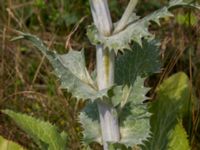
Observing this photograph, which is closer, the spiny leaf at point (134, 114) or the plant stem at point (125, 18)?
the plant stem at point (125, 18)

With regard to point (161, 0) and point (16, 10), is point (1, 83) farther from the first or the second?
point (161, 0)

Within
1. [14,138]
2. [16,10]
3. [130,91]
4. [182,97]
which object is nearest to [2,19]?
[16,10]

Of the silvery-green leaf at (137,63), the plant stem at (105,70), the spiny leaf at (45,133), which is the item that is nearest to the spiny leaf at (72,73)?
the plant stem at (105,70)

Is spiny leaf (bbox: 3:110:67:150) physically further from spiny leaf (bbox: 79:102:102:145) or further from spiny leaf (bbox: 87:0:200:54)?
spiny leaf (bbox: 87:0:200:54)

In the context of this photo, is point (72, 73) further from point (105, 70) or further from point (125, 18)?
point (125, 18)

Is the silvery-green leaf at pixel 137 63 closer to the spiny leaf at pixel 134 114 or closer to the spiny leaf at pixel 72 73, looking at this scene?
the spiny leaf at pixel 134 114

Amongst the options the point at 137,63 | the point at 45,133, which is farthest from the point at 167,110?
the point at 45,133
